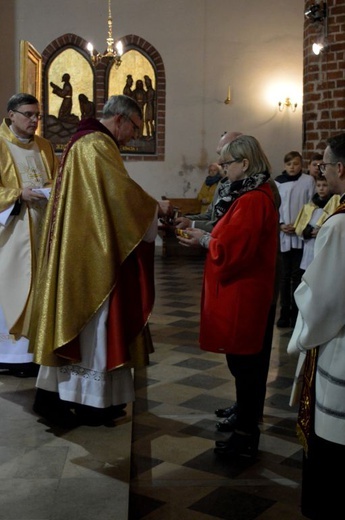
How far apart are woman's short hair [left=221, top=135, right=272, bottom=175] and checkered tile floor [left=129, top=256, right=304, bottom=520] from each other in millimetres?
1487

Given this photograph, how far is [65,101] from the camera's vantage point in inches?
587

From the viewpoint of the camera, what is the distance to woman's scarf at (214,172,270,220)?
3736 mm

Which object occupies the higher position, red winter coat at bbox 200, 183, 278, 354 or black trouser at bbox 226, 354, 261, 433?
red winter coat at bbox 200, 183, 278, 354

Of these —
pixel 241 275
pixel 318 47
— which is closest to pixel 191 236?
pixel 241 275

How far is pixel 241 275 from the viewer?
Answer: 3.76m

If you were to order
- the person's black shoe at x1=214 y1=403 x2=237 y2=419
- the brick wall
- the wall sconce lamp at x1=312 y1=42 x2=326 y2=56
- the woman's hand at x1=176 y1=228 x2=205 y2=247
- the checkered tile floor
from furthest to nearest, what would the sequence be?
the wall sconce lamp at x1=312 y1=42 x2=326 y2=56 < the brick wall < the person's black shoe at x1=214 y1=403 x2=237 y2=419 < the woman's hand at x1=176 y1=228 x2=205 y2=247 < the checkered tile floor

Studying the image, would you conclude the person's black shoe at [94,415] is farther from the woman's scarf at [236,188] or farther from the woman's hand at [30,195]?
the woman's hand at [30,195]

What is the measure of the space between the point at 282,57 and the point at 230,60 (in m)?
0.98

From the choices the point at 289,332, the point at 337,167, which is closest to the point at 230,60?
the point at 289,332

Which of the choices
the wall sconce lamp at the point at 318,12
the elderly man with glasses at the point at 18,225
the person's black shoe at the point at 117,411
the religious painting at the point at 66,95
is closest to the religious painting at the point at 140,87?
the religious painting at the point at 66,95

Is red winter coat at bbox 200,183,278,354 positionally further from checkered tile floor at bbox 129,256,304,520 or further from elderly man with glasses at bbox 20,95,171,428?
checkered tile floor at bbox 129,256,304,520

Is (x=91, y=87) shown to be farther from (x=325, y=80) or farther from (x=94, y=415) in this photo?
(x=94, y=415)

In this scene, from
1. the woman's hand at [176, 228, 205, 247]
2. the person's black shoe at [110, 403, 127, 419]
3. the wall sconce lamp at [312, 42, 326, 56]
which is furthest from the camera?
the wall sconce lamp at [312, 42, 326, 56]

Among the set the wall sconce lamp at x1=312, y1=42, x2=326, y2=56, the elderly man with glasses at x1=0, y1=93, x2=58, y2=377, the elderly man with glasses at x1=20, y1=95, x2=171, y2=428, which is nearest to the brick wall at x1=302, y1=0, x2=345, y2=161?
the wall sconce lamp at x1=312, y1=42, x2=326, y2=56
